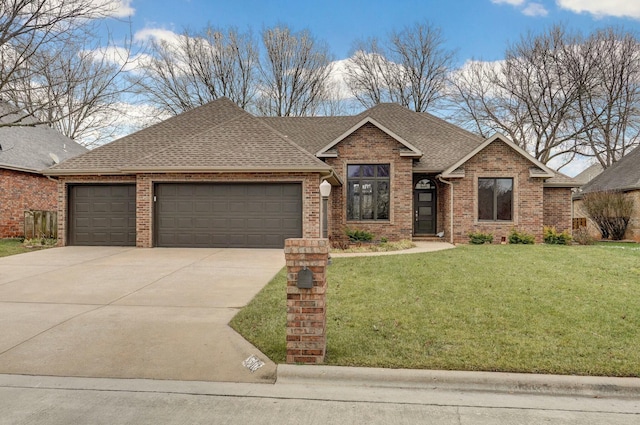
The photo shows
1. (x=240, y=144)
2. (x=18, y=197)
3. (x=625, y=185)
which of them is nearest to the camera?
(x=240, y=144)

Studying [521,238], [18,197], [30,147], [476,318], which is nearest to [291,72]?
[30,147]

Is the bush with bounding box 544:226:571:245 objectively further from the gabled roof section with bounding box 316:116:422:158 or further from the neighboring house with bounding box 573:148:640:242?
the gabled roof section with bounding box 316:116:422:158

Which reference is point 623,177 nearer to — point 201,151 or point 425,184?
point 425,184

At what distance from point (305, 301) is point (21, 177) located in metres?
18.2

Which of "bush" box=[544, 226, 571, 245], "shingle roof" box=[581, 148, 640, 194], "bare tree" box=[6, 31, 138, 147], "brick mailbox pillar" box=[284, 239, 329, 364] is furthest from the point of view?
"shingle roof" box=[581, 148, 640, 194]

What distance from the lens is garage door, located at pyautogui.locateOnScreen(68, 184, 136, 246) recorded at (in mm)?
13812

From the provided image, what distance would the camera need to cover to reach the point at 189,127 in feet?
53.2

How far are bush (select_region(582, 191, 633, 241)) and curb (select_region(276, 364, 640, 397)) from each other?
18.7m

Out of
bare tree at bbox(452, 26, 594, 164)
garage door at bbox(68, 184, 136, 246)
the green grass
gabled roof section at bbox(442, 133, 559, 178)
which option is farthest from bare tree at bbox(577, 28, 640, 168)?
garage door at bbox(68, 184, 136, 246)

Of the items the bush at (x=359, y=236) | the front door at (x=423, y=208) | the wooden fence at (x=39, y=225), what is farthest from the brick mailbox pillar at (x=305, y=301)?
the wooden fence at (x=39, y=225)

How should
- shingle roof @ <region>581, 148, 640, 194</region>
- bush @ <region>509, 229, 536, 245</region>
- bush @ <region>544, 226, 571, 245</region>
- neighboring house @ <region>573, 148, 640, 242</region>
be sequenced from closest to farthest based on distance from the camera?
bush @ <region>509, 229, 536, 245</region> < bush @ <region>544, 226, 571, 245</region> < neighboring house @ <region>573, 148, 640, 242</region> < shingle roof @ <region>581, 148, 640, 194</region>

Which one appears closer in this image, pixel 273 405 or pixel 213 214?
pixel 273 405

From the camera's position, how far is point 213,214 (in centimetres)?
1331

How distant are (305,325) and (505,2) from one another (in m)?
19.4
